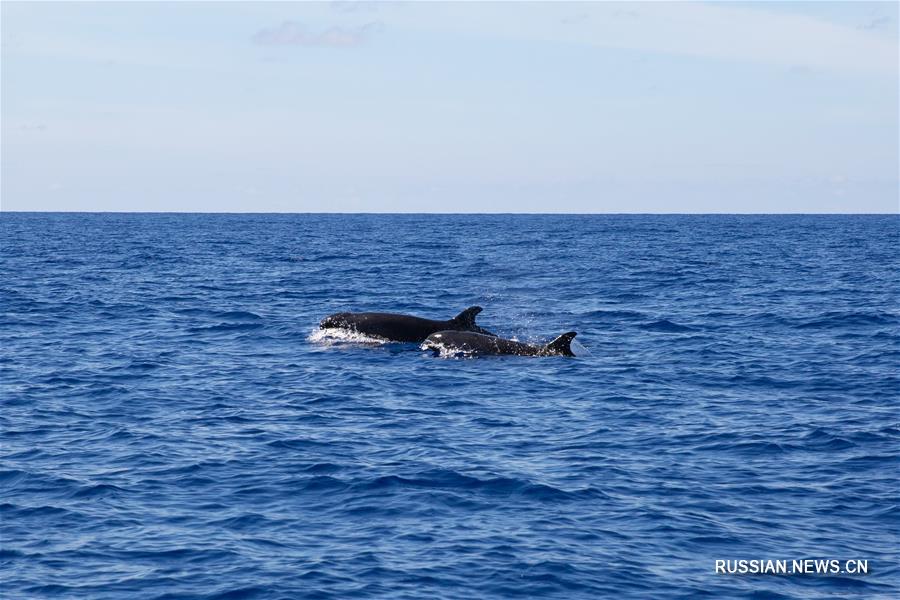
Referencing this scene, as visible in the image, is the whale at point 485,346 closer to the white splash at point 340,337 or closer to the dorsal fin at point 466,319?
the dorsal fin at point 466,319

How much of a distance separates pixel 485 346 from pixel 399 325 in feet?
10.8

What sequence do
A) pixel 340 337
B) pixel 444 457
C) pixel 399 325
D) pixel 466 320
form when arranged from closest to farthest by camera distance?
pixel 444 457 < pixel 466 320 < pixel 399 325 < pixel 340 337

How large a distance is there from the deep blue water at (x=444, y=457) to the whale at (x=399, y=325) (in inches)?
37.7

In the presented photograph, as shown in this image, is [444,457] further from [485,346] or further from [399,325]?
[399,325]

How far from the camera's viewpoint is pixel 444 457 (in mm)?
18328

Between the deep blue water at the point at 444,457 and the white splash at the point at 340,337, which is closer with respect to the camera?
the deep blue water at the point at 444,457

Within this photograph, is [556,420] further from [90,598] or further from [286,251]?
[286,251]

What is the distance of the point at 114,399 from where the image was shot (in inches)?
912

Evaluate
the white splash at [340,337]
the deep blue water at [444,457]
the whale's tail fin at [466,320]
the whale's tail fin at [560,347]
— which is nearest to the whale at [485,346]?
the whale's tail fin at [560,347]

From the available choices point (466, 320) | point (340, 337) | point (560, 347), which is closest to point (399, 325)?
point (340, 337)

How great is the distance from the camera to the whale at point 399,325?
30766 mm

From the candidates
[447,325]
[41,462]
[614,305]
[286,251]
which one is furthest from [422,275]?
[41,462]

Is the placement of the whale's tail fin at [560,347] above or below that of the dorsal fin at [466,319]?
below

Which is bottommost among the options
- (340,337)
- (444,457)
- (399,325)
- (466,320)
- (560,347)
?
(444,457)
